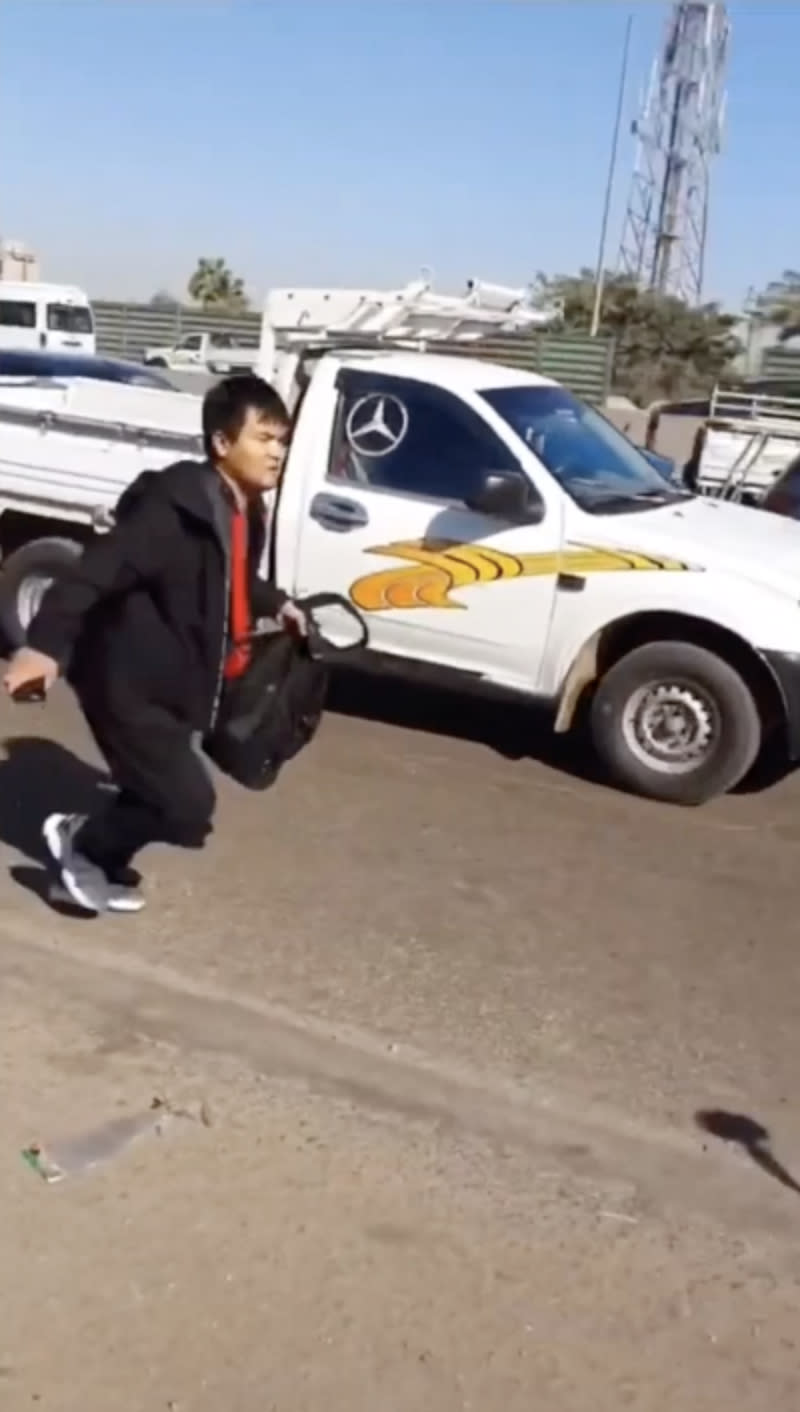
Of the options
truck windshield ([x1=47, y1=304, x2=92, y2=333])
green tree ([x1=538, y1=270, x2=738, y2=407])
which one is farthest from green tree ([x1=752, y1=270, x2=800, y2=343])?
truck windshield ([x1=47, y1=304, x2=92, y2=333])

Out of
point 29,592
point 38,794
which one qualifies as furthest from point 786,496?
point 38,794

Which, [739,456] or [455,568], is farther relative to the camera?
[739,456]

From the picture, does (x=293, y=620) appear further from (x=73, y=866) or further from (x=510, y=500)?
(x=510, y=500)

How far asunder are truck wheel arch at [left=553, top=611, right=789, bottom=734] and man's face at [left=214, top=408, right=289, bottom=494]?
2928 mm

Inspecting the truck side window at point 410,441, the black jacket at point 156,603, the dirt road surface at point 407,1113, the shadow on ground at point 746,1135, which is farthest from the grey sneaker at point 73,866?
the truck side window at point 410,441

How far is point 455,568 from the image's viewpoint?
755 centimetres

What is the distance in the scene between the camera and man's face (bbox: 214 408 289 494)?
4594 mm

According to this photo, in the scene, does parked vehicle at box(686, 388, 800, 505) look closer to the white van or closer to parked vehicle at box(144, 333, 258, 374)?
parked vehicle at box(144, 333, 258, 374)

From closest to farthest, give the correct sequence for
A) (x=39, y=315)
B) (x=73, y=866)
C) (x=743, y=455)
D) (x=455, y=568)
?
(x=73, y=866) < (x=455, y=568) < (x=743, y=455) < (x=39, y=315)

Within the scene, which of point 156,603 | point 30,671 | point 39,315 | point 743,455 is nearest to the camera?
point 30,671

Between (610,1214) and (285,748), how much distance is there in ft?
5.75

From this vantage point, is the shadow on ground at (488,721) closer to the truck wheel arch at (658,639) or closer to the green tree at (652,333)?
the truck wheel arch at (658,639)

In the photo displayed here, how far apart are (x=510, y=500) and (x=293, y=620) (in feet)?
8.37

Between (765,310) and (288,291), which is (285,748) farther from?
(765,310)
